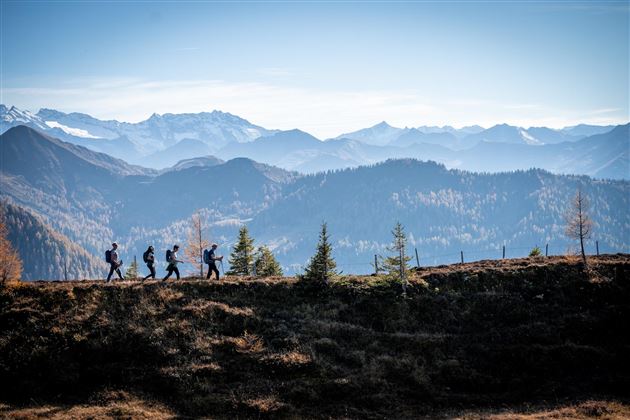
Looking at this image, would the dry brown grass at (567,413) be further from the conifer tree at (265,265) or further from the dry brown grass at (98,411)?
the conifer tree at (265,265)

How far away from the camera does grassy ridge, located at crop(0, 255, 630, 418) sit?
24781 mm

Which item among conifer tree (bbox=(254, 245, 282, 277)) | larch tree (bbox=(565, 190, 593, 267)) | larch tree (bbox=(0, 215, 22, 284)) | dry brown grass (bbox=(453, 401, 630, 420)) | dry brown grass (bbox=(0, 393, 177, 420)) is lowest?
dry brown grass (bbox=(453, 401, 630, 420))

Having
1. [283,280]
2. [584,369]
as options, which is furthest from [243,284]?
[584,369]

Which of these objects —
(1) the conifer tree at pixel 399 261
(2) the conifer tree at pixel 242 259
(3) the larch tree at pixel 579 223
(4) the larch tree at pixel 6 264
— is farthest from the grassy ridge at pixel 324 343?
(2) the conifer tree at pixel 242 259

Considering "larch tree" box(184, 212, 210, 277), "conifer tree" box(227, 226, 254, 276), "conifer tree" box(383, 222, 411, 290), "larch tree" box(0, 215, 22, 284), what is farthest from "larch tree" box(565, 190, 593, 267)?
"larch tree" box(0, 215, 22, 284)

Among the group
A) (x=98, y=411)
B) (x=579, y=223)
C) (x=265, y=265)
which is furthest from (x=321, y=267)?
(x=265, y=265)

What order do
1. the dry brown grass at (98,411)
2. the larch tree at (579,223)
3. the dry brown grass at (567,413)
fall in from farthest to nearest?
the larch tree at (579,223), the dry brown grass at (567,413), the dry brown grass at (98,411)

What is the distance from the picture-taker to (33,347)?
89.5 feet

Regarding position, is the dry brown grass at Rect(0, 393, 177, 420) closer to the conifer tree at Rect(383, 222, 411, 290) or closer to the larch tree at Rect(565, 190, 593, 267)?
→ the conifer tree at Rect(383, 222, 411, 290)

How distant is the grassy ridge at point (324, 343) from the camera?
976 inches

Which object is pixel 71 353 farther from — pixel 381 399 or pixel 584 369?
pixel 584 369

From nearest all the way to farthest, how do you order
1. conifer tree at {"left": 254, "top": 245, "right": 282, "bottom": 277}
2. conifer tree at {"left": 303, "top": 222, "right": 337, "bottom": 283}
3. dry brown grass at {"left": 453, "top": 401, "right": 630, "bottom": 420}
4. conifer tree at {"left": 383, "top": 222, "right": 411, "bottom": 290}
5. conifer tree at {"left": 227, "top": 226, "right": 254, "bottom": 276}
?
dry brown grass at {"left": 453, "top": 401, "right": 630, "bottom": 420} < conifer tree at {"left": 383, "top": 222, "right": 411, "bottom": 290} < conifer tree at {"left": 303, "top": 222, "right": 337, "bottom": 283} < conifer tree at {"left": 227, "top": 226, "right": 254, "bottom": 276} < conifer tree at {"left": 254, "top": 245, "right": 282, "bottom": 277}

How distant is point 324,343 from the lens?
2916 cm

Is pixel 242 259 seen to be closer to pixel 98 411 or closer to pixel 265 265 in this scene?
pixel 265 265
